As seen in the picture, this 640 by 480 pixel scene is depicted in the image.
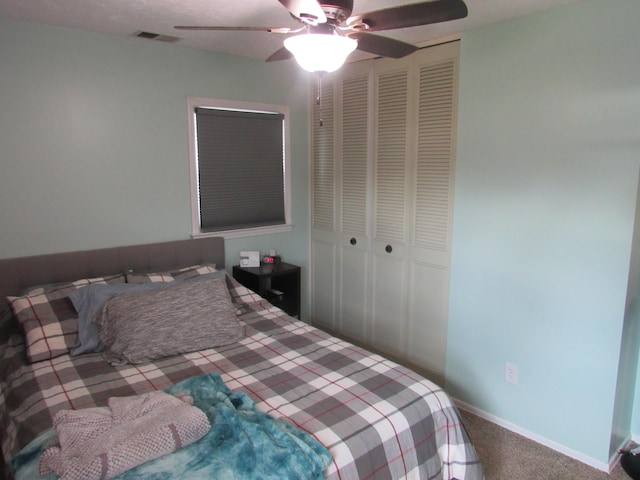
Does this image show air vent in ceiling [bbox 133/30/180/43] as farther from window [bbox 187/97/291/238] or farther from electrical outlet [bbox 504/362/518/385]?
electrical outlet [bbox 504/362/518/385]

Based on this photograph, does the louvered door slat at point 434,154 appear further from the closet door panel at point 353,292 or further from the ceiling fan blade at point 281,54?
the ceiling fan blade at point 281,54

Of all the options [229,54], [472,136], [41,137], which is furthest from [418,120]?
[41,137]

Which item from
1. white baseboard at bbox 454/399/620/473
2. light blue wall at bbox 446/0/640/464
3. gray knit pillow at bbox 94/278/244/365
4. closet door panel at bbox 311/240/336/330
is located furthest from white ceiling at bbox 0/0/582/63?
white baseboard at bbox 454/399/620/473

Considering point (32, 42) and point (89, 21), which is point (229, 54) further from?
point (32, 42)

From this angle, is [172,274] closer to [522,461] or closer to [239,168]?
[239,168]

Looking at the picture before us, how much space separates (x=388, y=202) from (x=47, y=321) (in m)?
2.22

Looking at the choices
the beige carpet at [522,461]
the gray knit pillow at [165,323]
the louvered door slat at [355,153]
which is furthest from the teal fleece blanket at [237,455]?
the louvered door slat at [355,153]

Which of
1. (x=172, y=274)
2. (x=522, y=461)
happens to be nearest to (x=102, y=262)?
(x=172, y=274)

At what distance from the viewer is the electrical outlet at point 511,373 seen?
2630mm

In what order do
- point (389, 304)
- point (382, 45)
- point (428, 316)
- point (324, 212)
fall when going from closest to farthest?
point (382, 45)
point (428, 316)
point (389, 304)
point (324, 212)

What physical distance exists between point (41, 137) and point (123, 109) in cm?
50

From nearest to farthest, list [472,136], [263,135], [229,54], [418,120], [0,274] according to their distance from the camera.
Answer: [0,274], [472,136], [418,120], [229,54], [263,135]

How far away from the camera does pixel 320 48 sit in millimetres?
1555

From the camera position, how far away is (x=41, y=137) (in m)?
2.56
